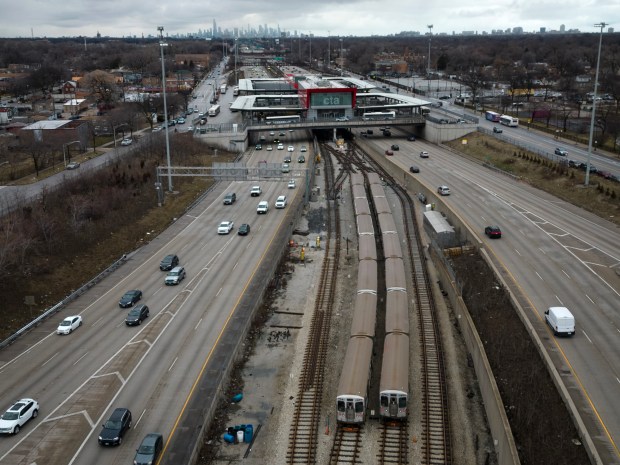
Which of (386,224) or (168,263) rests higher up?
(386,224)

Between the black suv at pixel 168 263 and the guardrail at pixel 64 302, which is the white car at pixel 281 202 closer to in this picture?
the black suv at pixel 168 263

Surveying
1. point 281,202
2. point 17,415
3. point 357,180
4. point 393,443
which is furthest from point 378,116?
point 17,415

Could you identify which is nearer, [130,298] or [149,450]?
[149,450]

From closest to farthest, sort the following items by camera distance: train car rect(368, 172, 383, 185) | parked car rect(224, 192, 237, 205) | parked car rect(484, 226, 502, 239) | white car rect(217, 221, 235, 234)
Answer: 1. parked car rect(484, 226, 502, 239)
2. white car rect(217, 221, 235, 234)
3. parked car rect(224, 192, 237, 205)
4. train car rect(368, 172, 383, 185)

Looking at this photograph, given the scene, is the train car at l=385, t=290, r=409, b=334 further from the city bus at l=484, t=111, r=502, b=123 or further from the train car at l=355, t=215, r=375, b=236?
the city bus at l=484, t=111, r=502, b=123

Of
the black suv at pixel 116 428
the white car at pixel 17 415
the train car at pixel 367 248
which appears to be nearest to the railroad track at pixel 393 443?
the black suv at pixel 116 428

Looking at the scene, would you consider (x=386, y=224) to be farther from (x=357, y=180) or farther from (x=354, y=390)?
(x=354, y=390)

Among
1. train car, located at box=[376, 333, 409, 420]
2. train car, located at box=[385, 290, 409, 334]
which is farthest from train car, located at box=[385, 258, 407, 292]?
train car, located at box=[376, 333, 409, 420]
